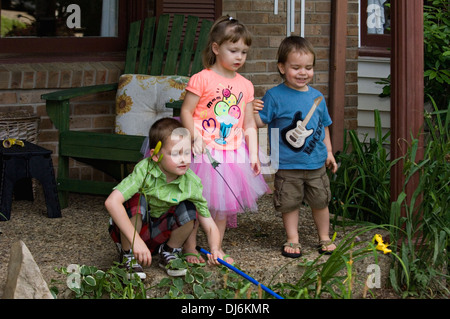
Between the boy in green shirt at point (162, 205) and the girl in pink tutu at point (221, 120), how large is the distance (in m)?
0.17

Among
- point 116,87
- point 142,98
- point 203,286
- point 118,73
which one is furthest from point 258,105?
point 118,73

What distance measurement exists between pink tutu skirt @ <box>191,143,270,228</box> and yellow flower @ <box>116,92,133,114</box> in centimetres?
132

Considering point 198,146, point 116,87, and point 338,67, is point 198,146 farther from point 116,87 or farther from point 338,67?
point 338,67

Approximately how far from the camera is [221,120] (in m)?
3.40

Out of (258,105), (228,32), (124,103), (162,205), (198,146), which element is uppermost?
(228,32)

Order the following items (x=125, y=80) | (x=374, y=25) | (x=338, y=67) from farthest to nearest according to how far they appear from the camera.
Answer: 1. (x=374, y=25)
2. (x=338, y=67)
3. (x=125, y=80)

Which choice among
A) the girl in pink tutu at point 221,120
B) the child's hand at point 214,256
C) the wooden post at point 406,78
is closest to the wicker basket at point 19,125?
the girl in pink tutu at point 221,120

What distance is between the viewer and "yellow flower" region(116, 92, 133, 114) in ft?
15.1

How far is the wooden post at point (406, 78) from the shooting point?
11.0ft

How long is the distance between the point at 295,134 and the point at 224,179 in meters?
0.42

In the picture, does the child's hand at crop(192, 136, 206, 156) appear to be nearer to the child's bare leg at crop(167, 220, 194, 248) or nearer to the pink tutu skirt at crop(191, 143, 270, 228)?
the pink tutu skirt at crop(191, 143, 270, 228)

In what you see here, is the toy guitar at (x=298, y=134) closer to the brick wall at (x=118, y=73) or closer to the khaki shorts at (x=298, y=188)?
the khaki shorts at (x=298, y=188)
